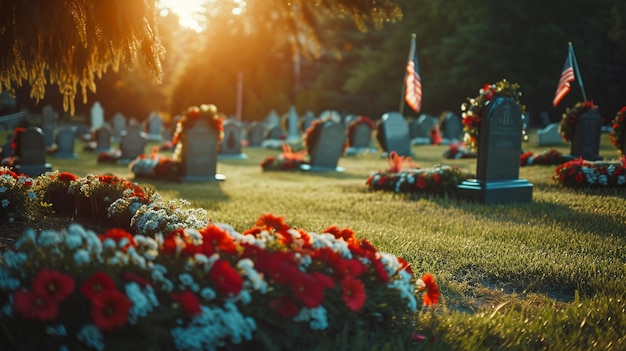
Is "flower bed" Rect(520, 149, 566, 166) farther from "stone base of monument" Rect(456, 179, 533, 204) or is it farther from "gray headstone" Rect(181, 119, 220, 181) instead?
"gray headstone" Rect(181, 119, 220, 181)

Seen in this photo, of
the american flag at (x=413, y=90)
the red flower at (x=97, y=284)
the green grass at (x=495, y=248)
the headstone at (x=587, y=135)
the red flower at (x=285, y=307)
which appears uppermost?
the american flag at (x=413, y=90)

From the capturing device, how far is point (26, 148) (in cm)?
1484

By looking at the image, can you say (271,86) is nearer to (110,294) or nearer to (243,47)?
(243,47)

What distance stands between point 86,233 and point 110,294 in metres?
0.53

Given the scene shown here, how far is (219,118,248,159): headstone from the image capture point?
22994 mm

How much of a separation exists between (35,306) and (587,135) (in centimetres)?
1557

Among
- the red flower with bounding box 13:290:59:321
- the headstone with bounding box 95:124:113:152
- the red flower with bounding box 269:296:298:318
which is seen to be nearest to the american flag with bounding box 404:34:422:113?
the red flower with bounding box 269:296:298:318

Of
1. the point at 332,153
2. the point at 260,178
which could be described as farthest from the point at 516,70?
the point at 260,178

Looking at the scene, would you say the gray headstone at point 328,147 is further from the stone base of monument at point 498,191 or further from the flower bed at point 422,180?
the stone base of monument at point 498,191

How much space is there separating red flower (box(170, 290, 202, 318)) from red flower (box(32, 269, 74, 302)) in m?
0.48

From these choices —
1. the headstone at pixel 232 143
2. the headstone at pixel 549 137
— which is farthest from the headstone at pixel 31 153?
the headstone at pixel 549 137

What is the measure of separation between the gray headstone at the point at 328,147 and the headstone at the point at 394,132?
3814mm

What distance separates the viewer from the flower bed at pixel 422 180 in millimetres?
10881

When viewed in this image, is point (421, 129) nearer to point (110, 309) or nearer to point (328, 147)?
point (328, 147)
